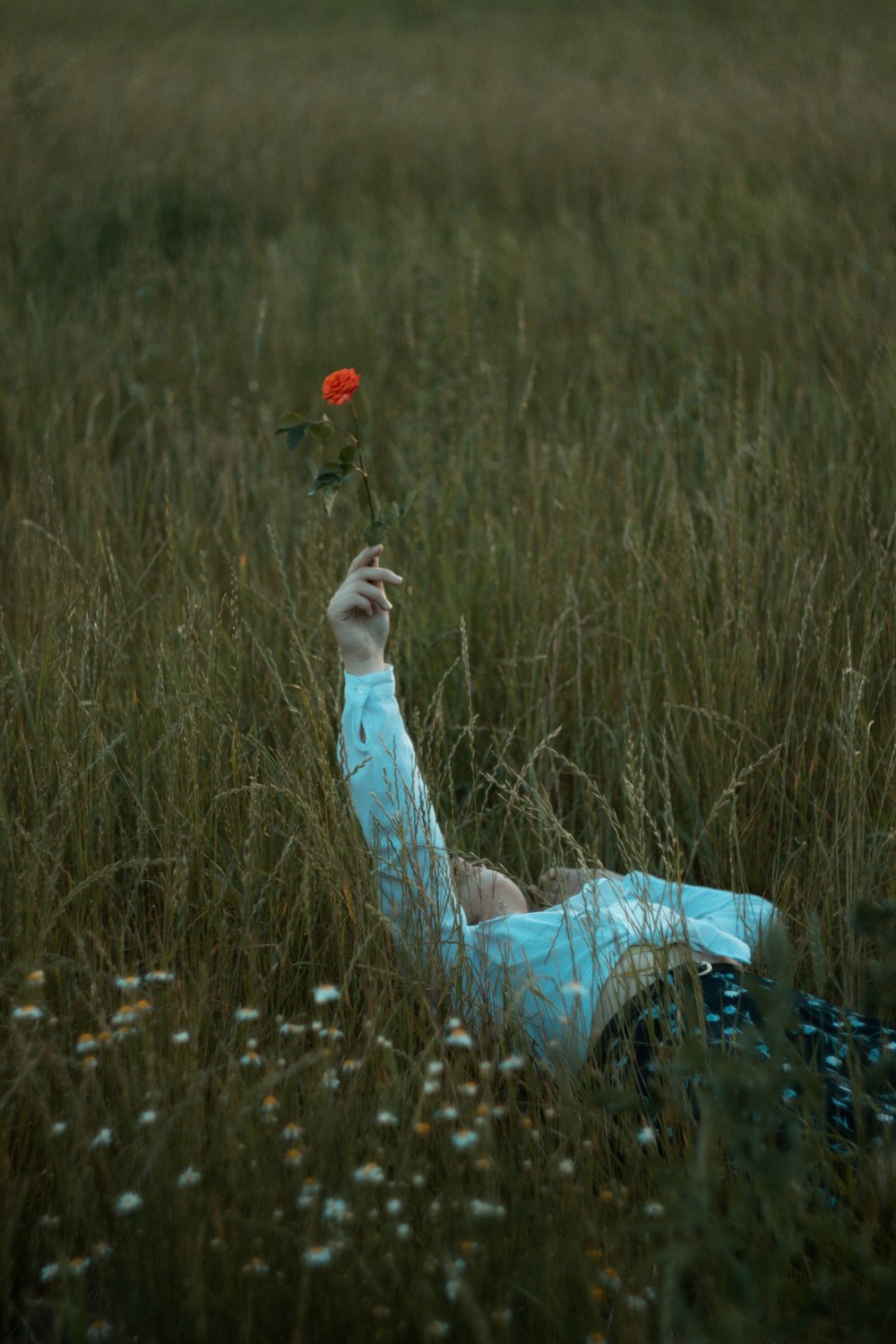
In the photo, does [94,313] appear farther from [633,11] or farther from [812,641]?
[633,11]

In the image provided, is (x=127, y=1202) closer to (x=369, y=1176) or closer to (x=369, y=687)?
(x=369, y=1176)

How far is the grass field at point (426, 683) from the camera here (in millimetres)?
1285

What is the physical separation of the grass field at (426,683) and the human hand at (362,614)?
0.10m

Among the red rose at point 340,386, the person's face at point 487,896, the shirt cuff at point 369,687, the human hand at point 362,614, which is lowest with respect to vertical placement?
the person's face at point 487,896

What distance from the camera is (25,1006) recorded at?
1501 millimetres

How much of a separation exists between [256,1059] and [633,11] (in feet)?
49.4

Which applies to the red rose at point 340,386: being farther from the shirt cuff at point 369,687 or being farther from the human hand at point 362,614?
the shirt cuff at point 369,687

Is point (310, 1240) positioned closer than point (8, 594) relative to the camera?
Yes

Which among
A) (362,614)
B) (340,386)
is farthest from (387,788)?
(340,386)

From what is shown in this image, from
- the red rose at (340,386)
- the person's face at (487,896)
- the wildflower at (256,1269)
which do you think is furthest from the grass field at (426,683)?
the red rose at (340,386)

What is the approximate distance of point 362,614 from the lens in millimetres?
2047

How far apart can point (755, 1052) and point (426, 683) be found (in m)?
1.47

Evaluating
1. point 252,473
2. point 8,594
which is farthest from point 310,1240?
point 252,473

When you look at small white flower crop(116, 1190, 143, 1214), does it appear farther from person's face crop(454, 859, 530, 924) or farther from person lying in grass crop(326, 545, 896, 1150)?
person's face crop(454, 859, 530, 924)
